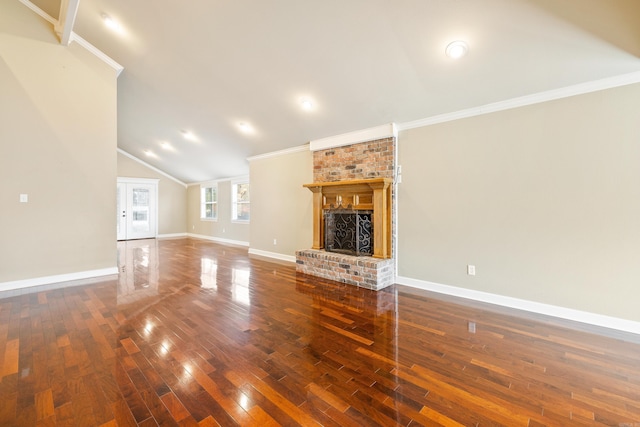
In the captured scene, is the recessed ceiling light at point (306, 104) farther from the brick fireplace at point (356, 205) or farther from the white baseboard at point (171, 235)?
the white baseboard at point (171, 235)

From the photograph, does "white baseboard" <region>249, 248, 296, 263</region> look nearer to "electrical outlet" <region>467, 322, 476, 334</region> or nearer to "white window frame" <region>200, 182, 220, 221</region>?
"white window frame" <region>200, 182, 220, 221</region>

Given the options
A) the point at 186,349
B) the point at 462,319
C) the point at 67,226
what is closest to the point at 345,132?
the point at 462,319

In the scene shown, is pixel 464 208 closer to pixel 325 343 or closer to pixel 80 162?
pixel 325 343

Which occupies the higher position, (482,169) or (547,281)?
(482,169)

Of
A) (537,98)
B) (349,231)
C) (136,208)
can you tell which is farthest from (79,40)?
(136,208)

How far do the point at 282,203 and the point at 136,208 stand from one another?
→ 6.57 meters

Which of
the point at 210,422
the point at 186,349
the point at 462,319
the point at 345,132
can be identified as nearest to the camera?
the point at 210,422

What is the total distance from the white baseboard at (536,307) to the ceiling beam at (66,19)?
18.3 ft

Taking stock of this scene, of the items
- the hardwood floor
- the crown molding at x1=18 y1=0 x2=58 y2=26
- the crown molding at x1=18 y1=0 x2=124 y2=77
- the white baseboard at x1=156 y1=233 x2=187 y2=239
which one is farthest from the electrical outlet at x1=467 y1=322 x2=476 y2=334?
the white baseboard at x1=156 y1=233 x2=187 y2=239

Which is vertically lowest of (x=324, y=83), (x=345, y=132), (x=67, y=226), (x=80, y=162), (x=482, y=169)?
(x=67, y=226)

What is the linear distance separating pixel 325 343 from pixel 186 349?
1.11 m

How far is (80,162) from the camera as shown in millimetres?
4215

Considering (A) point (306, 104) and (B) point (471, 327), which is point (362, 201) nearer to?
(A) point (306, 104)

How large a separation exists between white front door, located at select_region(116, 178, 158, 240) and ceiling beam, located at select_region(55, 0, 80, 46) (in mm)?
6029
